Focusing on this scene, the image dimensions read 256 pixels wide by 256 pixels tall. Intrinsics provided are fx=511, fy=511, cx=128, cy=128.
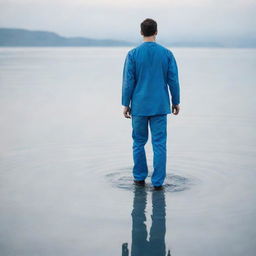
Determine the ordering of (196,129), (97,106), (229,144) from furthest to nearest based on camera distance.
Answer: (97,106)
(196,129)
(229,144)

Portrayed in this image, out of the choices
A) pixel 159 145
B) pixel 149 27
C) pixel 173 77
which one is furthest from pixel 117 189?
pixel 149 27

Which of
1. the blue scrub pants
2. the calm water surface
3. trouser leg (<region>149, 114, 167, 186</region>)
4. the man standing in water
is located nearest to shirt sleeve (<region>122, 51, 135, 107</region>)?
the man standing in water

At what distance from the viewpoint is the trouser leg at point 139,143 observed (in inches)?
223

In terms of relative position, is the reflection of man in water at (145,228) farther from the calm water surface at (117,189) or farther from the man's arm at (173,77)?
the man's arm at (173,77)

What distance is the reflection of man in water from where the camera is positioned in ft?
13.1

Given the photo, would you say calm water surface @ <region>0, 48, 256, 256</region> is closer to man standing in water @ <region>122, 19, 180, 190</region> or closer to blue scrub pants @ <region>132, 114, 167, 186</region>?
blue scrub pants @ <region>132, 114, 167, 186</region>

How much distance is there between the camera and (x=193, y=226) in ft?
14.8

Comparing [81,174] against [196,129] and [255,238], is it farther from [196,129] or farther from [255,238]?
[196,129]

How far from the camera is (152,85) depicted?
555 cm

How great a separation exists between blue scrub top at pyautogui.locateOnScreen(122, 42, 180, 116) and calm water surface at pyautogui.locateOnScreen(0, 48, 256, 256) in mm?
926

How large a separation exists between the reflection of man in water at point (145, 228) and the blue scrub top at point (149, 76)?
0.91m

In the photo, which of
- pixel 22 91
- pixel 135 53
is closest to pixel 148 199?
pixel 135 53

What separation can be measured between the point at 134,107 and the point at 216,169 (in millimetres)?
1613

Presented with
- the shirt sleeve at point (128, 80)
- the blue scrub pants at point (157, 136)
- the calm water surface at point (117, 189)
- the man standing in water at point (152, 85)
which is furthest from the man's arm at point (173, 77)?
the calm water surface at point (117, 189)
